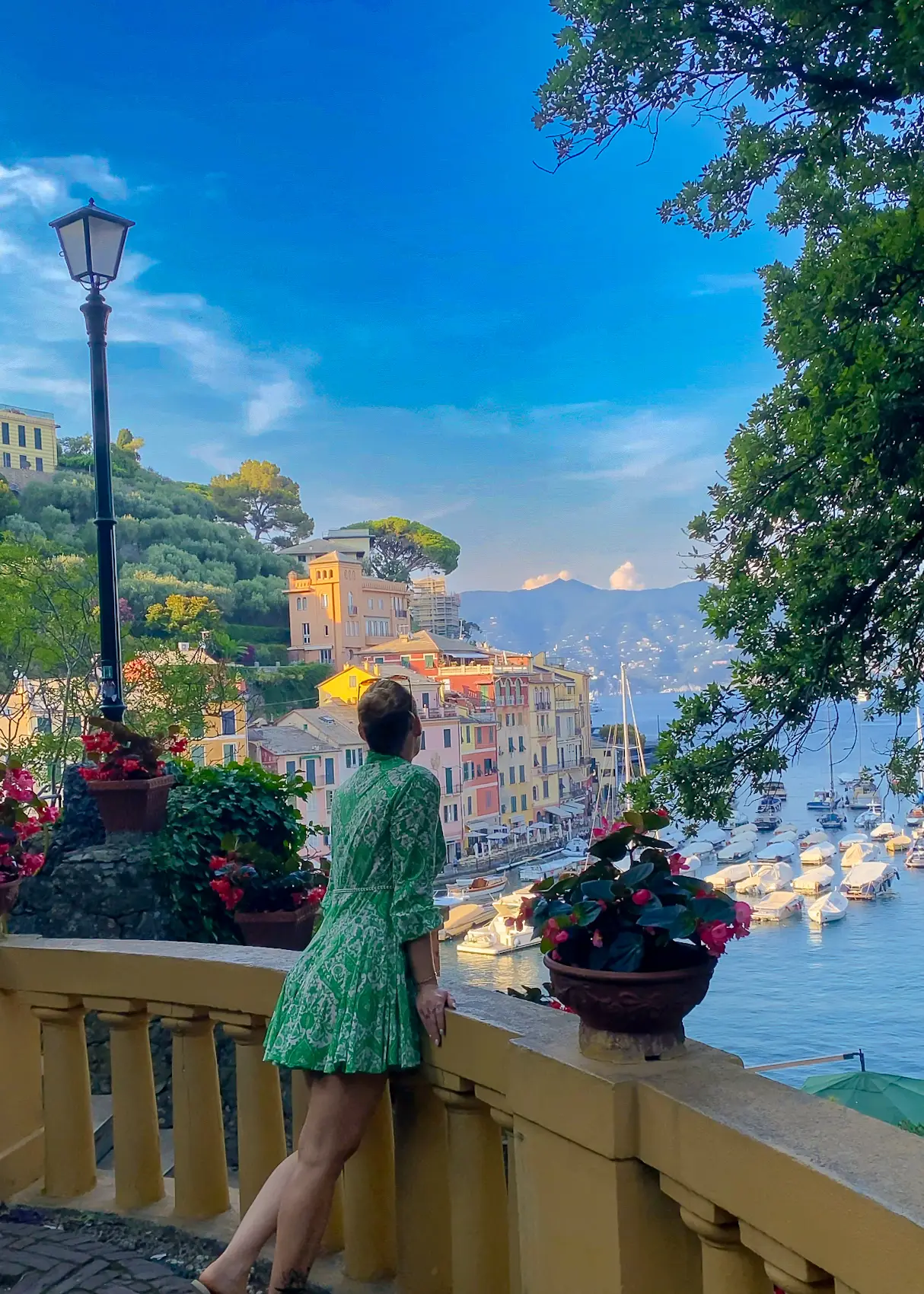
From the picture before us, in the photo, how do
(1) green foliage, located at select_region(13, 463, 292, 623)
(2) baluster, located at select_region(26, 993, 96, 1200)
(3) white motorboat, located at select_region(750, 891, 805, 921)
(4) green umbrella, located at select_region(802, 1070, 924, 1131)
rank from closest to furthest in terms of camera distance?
1. (2) baluster, located at select_region(26, 993, 96, 1200)
2. (4) green umbrella, located at select_region(802, 1070, 924, 1131)
3. (3) white motorboat, located at select_region(750, 891, 805, 921)
4. (1) green foliage, located at select_region(13, 463, 292, 623)

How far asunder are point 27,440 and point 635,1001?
52.3 metres

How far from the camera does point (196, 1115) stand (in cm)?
231

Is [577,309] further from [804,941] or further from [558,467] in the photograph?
[804,941]

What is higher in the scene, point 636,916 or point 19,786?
point 19,786

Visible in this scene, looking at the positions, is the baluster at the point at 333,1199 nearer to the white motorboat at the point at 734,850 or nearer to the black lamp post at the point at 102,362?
the black lamp post at the point at 102,362

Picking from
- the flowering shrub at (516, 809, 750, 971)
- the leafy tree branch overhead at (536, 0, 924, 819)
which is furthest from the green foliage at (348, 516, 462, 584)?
the flowering shrub at (516, 809, 750, 971)

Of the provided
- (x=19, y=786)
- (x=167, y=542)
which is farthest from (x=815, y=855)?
(x=19, y=786)

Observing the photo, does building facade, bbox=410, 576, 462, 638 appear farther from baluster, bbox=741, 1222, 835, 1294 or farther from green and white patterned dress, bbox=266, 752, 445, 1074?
baluster, bbox=741, 1222, 835, 1294

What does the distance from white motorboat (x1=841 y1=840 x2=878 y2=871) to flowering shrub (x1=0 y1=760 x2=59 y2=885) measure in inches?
1326

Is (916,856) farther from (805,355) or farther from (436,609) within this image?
(805,355)

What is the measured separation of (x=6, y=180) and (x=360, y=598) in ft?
120

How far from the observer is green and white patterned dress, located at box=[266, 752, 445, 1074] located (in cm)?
183

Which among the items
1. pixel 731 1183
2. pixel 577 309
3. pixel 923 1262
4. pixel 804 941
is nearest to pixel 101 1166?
pixel 731 1183

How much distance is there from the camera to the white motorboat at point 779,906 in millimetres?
29094
